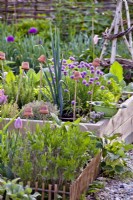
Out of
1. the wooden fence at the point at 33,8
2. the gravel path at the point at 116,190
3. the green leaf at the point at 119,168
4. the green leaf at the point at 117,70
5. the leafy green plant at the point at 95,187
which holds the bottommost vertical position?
the gravel path at the point at 116,190

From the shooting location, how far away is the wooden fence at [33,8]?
401 inches

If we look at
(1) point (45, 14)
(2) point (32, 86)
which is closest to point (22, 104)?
(2) point (32, 86)

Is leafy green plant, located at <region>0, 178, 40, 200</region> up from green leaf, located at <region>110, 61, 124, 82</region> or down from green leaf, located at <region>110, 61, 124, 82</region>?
down

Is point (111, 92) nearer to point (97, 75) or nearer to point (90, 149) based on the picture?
point (97, 75)

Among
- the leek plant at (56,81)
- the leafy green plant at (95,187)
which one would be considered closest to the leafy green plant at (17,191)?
the leafy green plant at (95,187)

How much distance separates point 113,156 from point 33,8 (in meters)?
6.48

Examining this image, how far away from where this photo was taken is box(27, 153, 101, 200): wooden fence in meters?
3.97

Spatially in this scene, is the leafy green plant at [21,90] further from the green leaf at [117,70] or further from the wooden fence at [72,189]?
the wooden fence at [72,189]

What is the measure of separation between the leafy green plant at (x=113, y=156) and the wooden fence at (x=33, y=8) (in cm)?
558

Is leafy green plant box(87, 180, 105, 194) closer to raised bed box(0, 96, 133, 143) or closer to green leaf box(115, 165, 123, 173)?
green leaf box(115, 165, 123, 173)

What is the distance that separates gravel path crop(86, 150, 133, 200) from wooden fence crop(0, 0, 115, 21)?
5.70 meters

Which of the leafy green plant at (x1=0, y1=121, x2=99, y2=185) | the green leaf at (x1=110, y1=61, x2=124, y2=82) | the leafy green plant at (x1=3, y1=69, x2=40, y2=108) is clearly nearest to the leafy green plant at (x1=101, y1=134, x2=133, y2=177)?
the leafy green plant at (x1=0, y1=121, x2=99, y2=185)

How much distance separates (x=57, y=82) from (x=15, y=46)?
8.64 ft

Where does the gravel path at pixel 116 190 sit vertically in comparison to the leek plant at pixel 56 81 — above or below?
below
